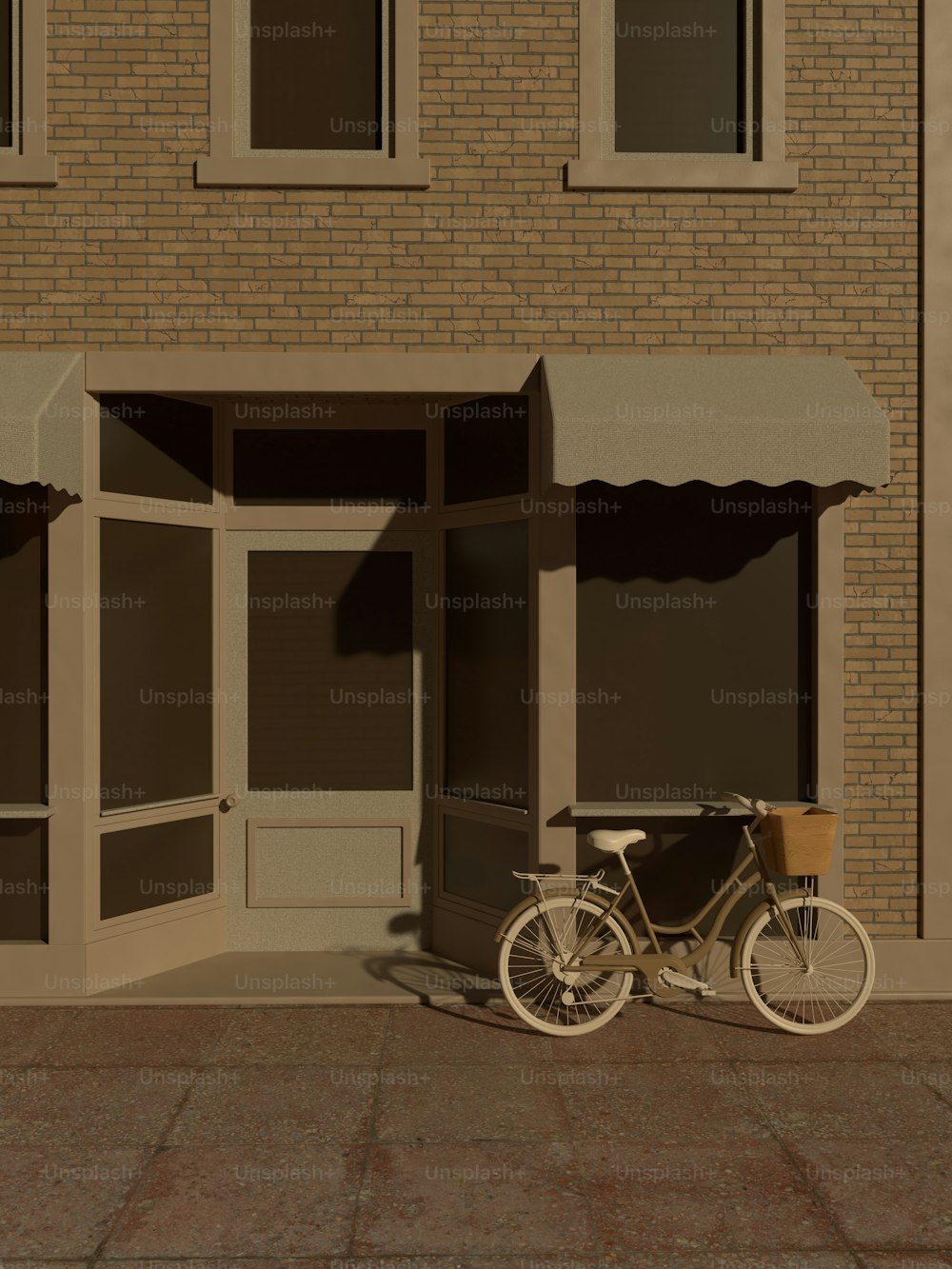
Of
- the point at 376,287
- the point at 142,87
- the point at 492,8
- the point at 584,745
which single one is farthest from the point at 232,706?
the point at 492,8

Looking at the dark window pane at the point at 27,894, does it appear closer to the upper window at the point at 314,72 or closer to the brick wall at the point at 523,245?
the brick wall at the point at 523,245

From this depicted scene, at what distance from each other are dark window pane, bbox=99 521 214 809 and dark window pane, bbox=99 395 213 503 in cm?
27

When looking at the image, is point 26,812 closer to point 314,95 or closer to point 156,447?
point 156,447

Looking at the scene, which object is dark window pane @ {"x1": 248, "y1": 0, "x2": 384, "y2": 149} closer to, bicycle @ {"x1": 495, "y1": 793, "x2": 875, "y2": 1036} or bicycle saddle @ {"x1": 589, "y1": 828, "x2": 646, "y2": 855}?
bicycle saddle @ {"x1": 589, "y1": 828, "x2": 646, "y2": 855}

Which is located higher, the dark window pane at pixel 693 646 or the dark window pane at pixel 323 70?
the dark window pane at pixel 323 70

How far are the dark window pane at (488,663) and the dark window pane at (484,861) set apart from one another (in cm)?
22

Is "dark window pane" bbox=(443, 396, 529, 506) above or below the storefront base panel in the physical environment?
above

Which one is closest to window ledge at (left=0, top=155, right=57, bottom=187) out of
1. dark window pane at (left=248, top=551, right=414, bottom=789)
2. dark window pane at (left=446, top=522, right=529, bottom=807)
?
dark window pane at (left=248, top=551, right=414, bottom=789)

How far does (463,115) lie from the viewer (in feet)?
23.9

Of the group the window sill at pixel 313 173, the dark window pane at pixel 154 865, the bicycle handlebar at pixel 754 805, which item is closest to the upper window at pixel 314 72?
the window sill at pixel 313 173

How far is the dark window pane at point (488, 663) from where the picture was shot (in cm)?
748

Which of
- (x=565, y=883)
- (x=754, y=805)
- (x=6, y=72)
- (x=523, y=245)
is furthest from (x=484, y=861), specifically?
(x=6, y=72)

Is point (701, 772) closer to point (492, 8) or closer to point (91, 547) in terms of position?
point (91, 547)

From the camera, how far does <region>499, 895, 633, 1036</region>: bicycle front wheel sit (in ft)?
21.5
